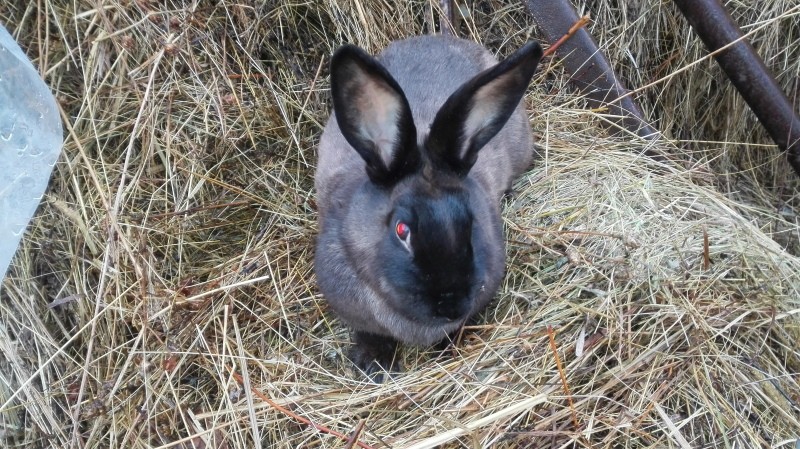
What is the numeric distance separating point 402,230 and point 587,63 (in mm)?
1992

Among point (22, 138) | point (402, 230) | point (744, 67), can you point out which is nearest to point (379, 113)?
point (402, 230)

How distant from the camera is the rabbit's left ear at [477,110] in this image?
2523 mm

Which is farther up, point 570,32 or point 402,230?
point 402,230

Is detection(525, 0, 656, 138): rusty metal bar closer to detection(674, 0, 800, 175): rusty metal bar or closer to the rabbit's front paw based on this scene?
detection(674, 0, 800, 175): rusty metal bar

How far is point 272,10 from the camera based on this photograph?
3.97 m

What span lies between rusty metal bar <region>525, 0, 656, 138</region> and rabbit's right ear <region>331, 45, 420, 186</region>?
1.68 meters

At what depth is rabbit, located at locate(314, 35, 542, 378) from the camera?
2.51m

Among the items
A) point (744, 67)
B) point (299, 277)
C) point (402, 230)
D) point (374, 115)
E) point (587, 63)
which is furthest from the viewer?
point (587, 63)

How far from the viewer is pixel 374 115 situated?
2715 millimetres

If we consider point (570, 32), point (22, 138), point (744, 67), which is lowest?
point (744, 67)

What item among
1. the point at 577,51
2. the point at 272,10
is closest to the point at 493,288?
the point at 577,51

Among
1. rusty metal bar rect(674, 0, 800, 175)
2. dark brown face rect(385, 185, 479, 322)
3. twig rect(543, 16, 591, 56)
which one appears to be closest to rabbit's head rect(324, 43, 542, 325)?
dark brown face rect(385, 185, 479, 322)

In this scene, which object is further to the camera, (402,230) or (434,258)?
(402,230)

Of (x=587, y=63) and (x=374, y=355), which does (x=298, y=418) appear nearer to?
(x=374, y=355)
